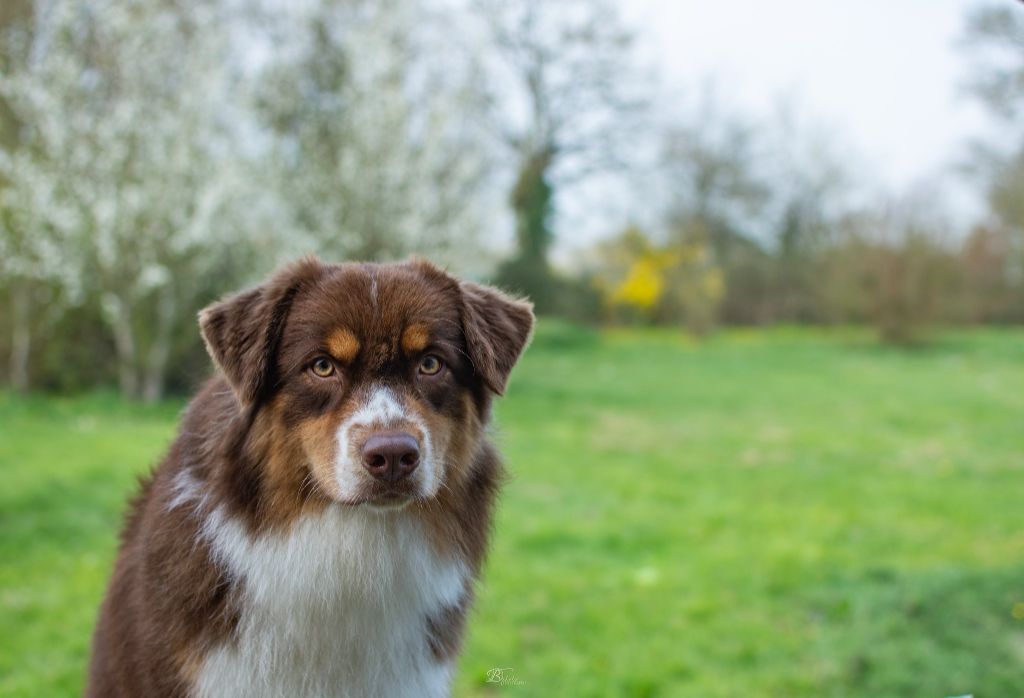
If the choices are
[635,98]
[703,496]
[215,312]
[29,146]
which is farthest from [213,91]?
[635,98]

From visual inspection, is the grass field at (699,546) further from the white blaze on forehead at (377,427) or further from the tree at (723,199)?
the tree at (723,199)

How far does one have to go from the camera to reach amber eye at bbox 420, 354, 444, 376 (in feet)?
9.36

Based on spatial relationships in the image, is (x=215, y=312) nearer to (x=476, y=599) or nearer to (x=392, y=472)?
(x=392, y=472)

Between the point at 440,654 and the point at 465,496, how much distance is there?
549 millimetres

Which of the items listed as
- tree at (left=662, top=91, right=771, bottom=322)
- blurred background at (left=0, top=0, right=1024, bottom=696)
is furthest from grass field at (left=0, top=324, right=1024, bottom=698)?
tree at (left=662, top=91, right=771, bottom=322)

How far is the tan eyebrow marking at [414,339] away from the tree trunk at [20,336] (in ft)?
45.0

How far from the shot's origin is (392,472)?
100 inches

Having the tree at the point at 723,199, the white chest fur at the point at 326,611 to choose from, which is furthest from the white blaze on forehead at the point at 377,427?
the tree at the point at 723,199

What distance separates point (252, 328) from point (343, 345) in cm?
33

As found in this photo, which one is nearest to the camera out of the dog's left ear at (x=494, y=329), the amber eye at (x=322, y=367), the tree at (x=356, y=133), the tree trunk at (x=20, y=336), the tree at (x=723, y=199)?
the amber eye at (x=322, y=367)

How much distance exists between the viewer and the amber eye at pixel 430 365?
9.36 feet

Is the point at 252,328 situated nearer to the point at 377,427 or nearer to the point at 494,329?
the point at 377,427

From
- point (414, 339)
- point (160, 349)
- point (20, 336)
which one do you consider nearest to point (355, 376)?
point (414, 339)

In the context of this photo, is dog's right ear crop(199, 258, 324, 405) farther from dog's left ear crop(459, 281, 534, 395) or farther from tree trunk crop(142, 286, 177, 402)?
tree trunk crop(142, 286, 177, 402)
